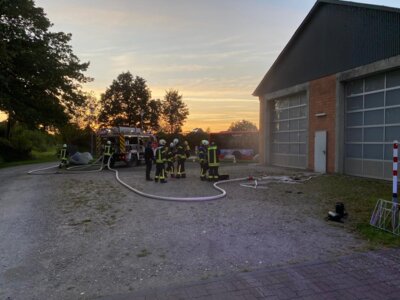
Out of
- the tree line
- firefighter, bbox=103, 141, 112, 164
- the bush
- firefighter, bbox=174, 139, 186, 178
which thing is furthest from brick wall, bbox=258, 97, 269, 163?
the bush

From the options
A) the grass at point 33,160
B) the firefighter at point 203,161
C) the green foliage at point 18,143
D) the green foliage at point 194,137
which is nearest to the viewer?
the firefighter at point 203,161

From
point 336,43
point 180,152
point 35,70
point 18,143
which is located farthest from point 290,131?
point 18,143

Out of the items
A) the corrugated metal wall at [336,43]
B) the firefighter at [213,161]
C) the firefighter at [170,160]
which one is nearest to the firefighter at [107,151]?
the firefighter at [170,160]

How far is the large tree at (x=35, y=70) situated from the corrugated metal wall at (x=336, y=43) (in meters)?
16.9

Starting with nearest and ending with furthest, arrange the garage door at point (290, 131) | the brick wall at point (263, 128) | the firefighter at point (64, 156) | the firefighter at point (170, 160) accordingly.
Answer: the firefighter at point (170, 160) < the garage door at point (290, 131) < the firefighter at point (64, 156) < the brick wall at point (263, 128)

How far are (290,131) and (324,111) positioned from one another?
381 centimetres

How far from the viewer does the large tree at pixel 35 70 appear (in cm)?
2452

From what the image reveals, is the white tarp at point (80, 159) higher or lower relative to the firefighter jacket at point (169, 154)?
lower

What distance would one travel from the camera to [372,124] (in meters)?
14.2

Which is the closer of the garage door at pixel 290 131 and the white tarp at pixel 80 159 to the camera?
the garage door at pixel 290 131

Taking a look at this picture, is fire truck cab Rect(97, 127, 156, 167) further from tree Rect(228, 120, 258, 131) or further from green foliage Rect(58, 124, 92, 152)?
tree Rect(228, 120, 258, 131)

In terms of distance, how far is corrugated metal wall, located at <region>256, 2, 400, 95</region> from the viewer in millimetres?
13070

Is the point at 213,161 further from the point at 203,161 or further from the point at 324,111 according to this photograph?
the point at 324,111

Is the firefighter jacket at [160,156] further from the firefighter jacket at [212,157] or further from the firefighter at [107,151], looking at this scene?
the firefighter at [107,151]
